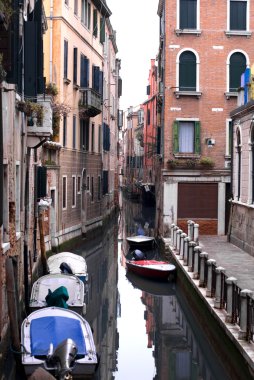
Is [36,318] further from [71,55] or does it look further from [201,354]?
[71,55]

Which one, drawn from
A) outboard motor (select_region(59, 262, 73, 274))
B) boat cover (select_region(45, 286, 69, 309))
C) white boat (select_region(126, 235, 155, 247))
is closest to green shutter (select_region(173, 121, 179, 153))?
white boat (select_region(126, 235, 155, 247))

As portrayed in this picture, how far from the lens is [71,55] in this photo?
23875 mm

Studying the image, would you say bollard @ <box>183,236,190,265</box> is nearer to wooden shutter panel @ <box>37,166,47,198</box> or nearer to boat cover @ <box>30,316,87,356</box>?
wooden shutter panel @ <box>37,166,47,198</box>

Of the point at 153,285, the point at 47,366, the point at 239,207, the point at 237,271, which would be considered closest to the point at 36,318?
the point at 47,366

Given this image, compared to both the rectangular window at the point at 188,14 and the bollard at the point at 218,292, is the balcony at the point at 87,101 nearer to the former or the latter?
the rectangular window at the point at 188,14

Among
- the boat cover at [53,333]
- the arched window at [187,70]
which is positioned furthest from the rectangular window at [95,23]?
the boat cover at [53,333]

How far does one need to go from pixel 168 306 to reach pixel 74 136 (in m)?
10.7

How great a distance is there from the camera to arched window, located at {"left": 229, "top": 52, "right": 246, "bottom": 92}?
24.1m

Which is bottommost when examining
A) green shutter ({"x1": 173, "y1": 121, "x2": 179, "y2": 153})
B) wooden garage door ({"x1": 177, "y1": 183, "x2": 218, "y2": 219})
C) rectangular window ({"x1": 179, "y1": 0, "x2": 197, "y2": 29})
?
wooden garage door ({"x1": 177, "y1": 183, "x2": 218, "y2": 219})

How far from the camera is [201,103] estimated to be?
944 inches

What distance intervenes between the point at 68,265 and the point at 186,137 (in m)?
10.1

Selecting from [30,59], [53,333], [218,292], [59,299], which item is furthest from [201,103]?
[53,333]

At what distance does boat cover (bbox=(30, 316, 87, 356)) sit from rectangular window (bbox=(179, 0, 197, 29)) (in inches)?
648

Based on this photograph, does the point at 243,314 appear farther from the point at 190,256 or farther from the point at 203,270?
the point at 190,256
